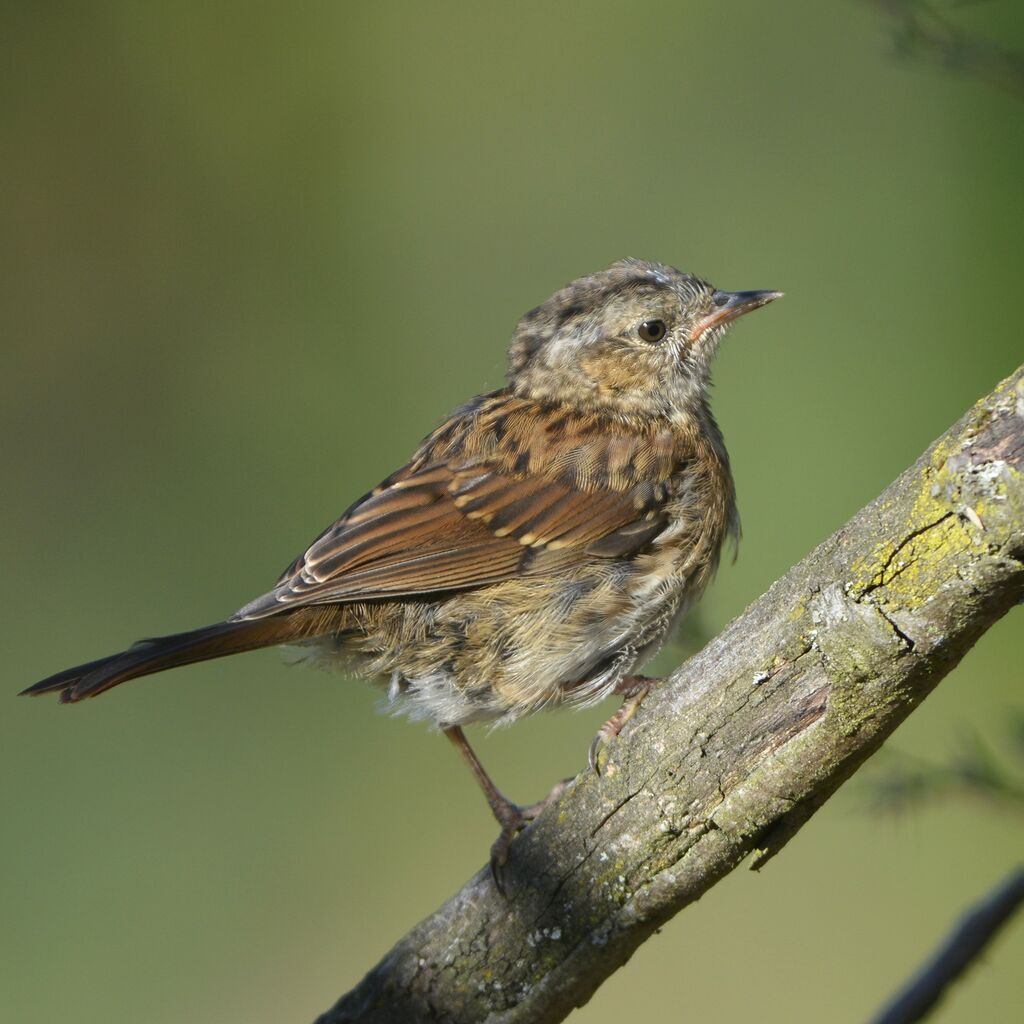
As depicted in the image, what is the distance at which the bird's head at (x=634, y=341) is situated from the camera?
3568 millimetres

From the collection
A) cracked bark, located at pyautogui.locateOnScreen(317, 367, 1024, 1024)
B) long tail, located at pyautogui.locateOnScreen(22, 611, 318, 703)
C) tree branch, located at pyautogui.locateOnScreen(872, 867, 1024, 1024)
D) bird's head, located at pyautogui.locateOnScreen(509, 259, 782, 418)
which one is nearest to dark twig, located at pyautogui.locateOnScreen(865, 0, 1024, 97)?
cracked bark, located at pyautogui.locateOnScreen(317, 367, 1024, 1024)

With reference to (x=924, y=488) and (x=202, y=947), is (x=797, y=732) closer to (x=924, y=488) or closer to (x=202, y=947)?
(x=924, y=488)

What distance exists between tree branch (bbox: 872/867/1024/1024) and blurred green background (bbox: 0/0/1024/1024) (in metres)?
2.00

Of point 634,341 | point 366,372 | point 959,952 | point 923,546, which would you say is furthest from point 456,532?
point 366,372

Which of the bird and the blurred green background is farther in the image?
the blurred green background

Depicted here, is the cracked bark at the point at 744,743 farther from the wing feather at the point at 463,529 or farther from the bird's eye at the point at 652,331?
the bird's eye at the point at 652,331

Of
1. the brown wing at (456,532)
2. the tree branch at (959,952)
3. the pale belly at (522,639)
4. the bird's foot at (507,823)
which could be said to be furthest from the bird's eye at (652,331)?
the tree branch at (959,952)

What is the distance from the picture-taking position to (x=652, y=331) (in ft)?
11.8

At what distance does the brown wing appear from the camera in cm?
293

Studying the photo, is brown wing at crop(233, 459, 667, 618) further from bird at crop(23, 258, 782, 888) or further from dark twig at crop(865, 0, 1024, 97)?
dark twig at crop(865, 0, 1024, 97)

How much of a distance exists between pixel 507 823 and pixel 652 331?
1443mm

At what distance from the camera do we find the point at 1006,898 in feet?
7.32

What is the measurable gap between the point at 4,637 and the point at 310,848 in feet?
5.96

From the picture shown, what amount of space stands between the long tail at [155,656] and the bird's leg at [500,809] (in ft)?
2.13
